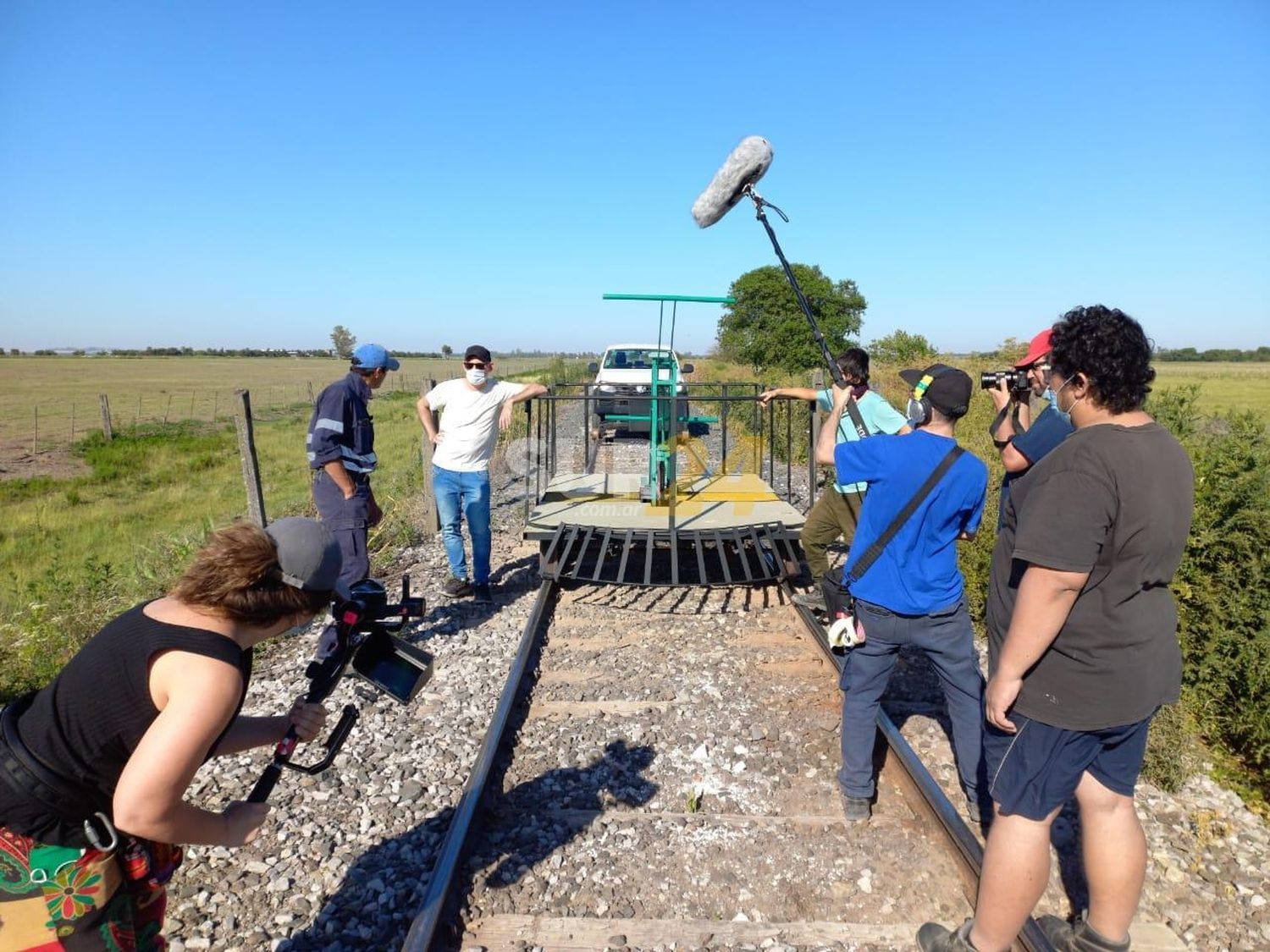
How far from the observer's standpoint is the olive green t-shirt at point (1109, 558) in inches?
80.4

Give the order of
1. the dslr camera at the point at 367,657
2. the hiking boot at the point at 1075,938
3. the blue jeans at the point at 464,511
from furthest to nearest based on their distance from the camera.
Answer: the blue jeans at the point at 464,511 → the hiking boot at the point at 1075,938 → the dslr camera at the point at 367,657

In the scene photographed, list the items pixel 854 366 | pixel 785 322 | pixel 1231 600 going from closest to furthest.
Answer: pixel 1231 600
pixel 854 366
pixel 785 322

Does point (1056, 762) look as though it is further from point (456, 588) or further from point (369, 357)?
point (456, 588)

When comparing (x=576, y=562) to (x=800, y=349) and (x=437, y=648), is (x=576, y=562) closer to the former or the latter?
(x=437, y=648)

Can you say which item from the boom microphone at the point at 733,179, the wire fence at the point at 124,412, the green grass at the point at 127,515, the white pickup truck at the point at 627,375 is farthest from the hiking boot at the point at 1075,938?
the wire fence at the point at 124,412

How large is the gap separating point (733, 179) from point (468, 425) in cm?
276

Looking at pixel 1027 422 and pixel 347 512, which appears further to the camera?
pixel 347 512

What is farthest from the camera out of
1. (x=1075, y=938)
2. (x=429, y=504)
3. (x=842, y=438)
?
(x=429, y=504)

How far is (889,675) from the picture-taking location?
11.0 ft

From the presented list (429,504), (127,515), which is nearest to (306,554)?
(429,504)

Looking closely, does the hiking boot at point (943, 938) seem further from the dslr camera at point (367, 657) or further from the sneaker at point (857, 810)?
the dslr camera at point (367, 657)

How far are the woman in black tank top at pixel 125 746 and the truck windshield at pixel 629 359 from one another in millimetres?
16331

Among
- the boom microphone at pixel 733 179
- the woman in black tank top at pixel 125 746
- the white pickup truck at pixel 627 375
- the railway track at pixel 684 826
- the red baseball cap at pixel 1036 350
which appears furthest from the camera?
the white pickup truck at pixel 627 375

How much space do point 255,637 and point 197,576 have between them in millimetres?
195
